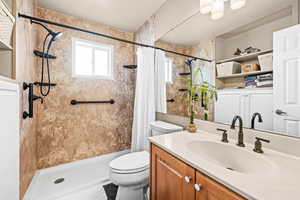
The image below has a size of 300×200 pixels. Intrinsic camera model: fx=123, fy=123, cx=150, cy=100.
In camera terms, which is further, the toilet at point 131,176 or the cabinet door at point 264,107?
the toilet at point 131,176

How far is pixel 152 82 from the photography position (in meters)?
1.89

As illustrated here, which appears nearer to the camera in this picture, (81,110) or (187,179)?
(187,179)

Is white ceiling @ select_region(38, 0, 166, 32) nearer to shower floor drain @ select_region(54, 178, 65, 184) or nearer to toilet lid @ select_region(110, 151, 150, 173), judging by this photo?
toilet lid @ select_region(110, 151, 150, 173)

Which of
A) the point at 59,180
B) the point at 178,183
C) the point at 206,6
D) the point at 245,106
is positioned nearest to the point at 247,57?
the point at 245,106

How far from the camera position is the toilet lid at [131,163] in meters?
1.16

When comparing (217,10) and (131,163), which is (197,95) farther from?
(131,163)

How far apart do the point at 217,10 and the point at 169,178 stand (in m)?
1.38

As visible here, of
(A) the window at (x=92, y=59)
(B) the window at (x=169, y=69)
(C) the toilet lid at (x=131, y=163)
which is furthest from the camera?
(A) the window at (x=92, y=59)

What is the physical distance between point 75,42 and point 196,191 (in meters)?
2.45

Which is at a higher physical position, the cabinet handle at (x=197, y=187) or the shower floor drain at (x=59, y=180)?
the cabinet handle at (x=197, y=187)

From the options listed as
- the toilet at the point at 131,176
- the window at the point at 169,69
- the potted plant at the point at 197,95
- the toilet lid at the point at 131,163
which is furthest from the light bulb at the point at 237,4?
the toilet lid at the point at 131,163

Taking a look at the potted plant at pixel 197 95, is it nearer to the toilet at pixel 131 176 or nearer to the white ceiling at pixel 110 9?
the toilet at pixel 131 176

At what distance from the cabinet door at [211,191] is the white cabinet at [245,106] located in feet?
1.96

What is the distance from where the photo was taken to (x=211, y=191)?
0.53 m
